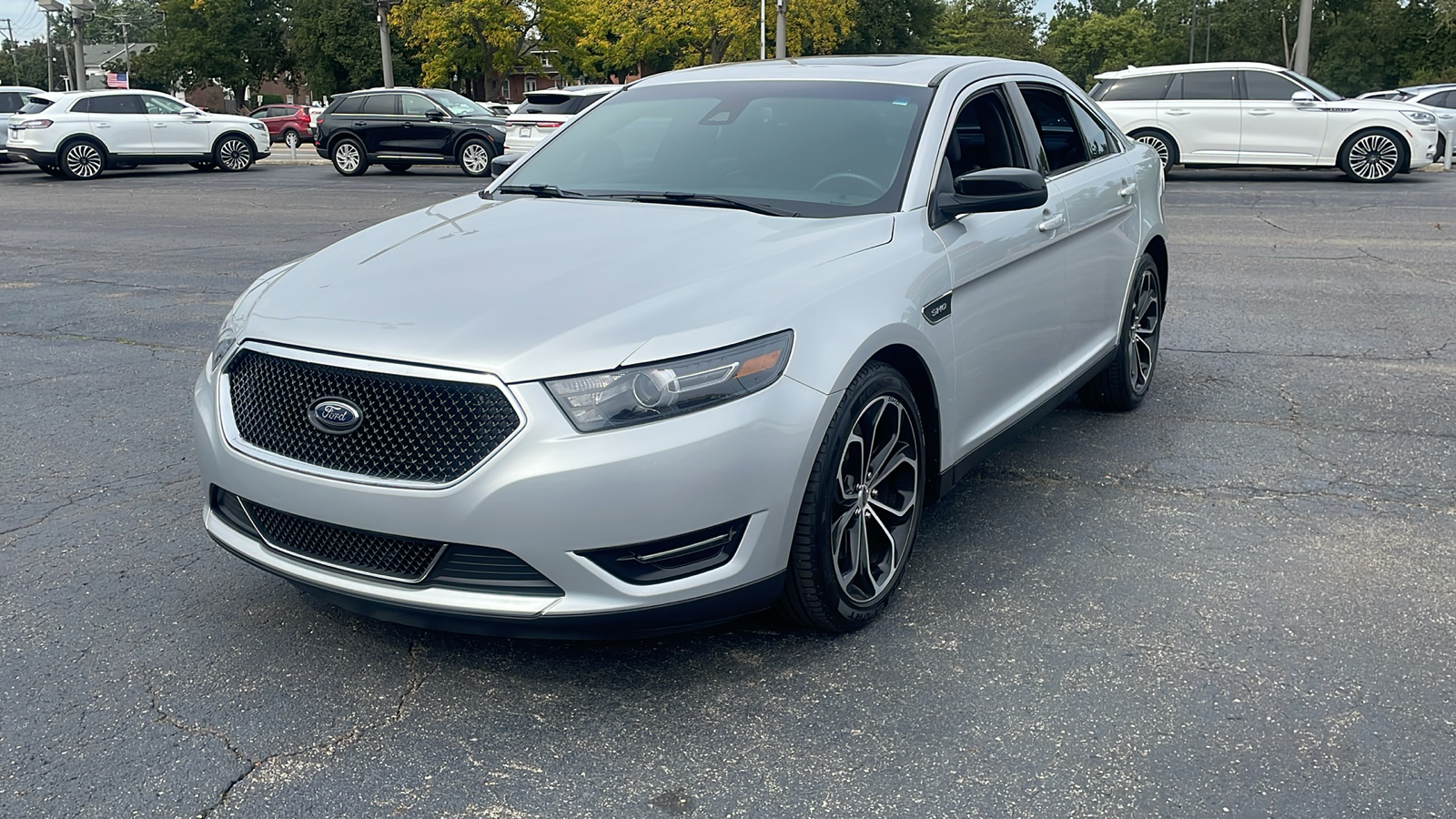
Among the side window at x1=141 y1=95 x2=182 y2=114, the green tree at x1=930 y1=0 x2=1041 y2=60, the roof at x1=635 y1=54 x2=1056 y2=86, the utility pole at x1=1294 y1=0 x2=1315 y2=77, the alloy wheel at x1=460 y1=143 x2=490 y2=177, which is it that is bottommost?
the alloy wheel at x1=460 y1=143 x2=490 y2=177

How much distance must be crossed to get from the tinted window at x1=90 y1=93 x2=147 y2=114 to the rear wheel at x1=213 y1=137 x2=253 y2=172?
155 centimetres

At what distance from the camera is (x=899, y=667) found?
3.38 metres

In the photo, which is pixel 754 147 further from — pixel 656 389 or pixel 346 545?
pixel 346 545

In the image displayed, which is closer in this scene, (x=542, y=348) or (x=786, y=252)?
(x=542, y=348)

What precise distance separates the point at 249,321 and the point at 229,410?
0.25 meters

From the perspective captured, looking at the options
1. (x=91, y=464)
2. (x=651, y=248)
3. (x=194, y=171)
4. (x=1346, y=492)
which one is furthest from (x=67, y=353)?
(x=194, y=171)

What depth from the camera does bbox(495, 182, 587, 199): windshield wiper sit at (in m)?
4.48

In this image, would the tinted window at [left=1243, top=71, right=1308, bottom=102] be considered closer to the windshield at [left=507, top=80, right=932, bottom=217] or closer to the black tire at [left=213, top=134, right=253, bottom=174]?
the windshield at [left=507, top=80, right=932, bottom=217]

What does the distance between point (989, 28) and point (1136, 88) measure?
98.6m

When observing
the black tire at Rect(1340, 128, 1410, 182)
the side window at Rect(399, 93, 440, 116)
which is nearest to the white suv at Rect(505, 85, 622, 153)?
the side window at Rect(399, 93, 440, 116)

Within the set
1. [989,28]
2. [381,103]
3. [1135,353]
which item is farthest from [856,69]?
[989,28]

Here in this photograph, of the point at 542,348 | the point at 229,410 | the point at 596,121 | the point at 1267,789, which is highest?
the point at 596,121

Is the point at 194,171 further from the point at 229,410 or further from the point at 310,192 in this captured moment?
the point at 229,410

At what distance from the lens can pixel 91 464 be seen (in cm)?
525
